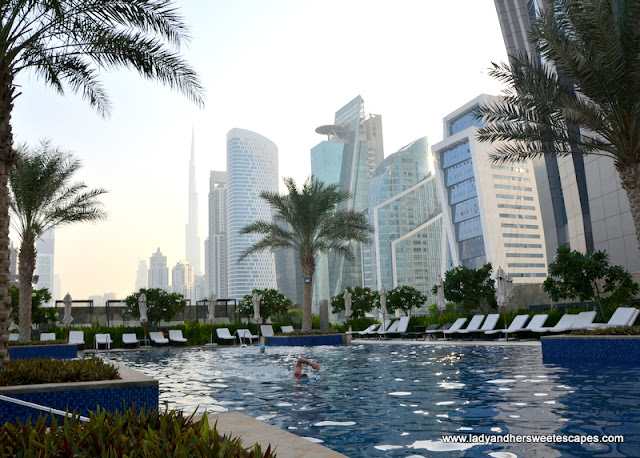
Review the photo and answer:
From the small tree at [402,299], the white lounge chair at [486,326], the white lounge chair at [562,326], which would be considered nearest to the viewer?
the white lounge chair at [562,326]

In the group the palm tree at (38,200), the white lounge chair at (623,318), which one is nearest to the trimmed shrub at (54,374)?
Answer: the white lounge chair at (623,318)

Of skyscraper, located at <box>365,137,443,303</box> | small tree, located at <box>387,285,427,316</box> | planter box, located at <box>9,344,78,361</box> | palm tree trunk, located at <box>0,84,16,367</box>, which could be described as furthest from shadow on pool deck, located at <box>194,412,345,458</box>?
skyscraper, located at <box>365,137,443,303</box>

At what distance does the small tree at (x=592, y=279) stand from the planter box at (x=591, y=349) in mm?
6581

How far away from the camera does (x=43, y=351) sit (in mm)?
16984

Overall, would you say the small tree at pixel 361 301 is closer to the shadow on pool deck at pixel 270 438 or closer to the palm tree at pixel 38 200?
the palm tree at pixel 38 200

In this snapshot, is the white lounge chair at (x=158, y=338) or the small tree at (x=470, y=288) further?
the white lounge chair at (x=158, y=338)

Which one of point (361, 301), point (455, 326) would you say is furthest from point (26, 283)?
point (361, 301)

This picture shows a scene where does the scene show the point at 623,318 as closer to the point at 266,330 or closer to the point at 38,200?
the point at 266,330

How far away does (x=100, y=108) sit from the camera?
1261cm

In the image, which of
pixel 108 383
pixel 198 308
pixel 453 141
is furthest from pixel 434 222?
pixel 108 383

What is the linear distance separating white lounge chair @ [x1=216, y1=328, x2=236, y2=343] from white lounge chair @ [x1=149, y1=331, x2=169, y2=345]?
2.61 meters

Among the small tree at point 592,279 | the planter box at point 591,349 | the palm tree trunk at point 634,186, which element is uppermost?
the palm tree trunk at point 634,186

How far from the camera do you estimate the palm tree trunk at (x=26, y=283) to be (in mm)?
19922

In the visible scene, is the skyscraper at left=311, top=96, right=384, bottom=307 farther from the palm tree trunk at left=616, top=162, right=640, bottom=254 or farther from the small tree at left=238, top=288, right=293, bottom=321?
the palm tree trunk at left=616, top=162, right=640, bottom=254
